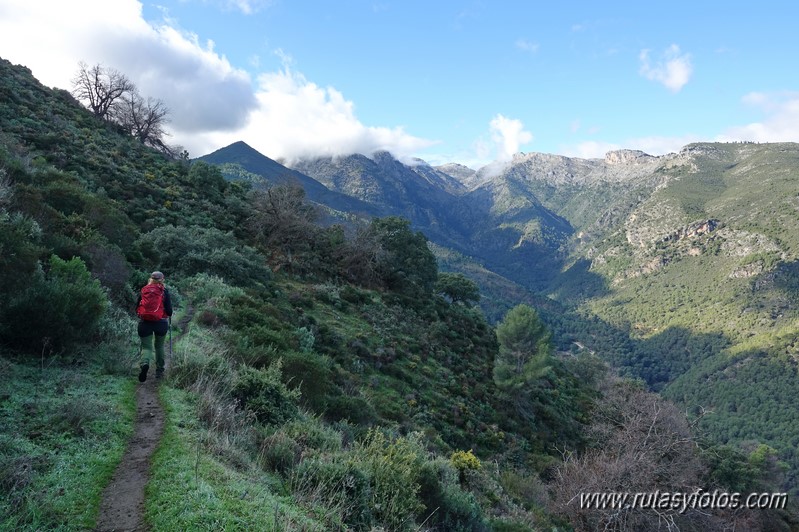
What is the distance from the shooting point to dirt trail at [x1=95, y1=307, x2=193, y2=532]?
354 centimetres

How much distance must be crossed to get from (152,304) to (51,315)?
1.39m

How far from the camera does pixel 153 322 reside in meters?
7.26

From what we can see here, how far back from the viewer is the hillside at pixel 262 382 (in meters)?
4.43

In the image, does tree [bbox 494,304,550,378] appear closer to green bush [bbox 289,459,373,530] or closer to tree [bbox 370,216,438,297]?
tree [bbox 370,216,438,297]

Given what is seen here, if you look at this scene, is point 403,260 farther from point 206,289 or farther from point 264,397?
point 264,397

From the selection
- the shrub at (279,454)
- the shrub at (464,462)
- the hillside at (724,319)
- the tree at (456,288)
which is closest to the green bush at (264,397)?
the shrub at (279,454)

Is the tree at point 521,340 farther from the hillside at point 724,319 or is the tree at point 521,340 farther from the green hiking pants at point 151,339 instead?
the hillside at point 724,319

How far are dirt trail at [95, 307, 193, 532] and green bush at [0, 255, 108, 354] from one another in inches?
66.1

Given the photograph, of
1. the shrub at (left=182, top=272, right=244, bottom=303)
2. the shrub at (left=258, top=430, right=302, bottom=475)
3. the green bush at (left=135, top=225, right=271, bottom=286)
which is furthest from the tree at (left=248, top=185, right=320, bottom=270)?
the shrub at (left=258, top=430, right=302, bottom=475)

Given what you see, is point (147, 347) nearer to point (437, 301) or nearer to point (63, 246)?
point (63, 246)

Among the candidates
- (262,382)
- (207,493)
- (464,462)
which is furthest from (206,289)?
(207,493)

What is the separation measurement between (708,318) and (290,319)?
174m

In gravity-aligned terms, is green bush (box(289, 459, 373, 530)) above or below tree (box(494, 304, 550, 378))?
above

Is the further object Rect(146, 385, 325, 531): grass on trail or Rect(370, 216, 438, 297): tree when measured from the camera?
Rect(370, 216, 438, 297): tree
